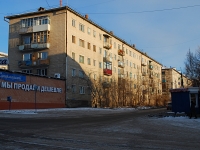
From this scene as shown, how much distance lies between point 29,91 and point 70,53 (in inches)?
498

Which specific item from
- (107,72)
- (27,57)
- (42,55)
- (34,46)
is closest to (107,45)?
(107,72)

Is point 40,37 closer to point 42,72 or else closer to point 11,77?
point 42,72

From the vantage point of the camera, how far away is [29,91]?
116 ft

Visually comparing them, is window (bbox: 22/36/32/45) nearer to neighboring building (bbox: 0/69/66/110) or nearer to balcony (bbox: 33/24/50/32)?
balcony (bbox: 33/24/50/32)

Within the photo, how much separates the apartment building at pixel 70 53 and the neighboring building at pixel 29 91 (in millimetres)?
3039

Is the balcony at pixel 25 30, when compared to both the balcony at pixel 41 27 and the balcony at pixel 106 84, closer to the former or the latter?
the balcony at pixel 41 27

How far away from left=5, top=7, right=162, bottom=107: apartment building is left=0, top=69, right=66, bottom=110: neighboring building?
3.04 meters

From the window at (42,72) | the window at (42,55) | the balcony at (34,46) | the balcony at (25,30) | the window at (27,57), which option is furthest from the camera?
the window at (27,57)

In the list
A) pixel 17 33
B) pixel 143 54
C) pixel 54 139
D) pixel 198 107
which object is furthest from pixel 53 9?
pixel 143 54

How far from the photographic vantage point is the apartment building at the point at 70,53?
4512 centimetres

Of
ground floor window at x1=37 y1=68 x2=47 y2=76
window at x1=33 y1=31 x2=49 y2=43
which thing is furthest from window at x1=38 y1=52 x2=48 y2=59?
ground floor window at x1=37 y1=68 x2=47 y2=76

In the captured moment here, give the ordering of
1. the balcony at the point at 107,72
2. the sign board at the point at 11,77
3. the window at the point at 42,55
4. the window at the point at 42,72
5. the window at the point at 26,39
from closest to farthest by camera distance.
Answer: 1. the sign board at the point at 11,77
2. the window at the point at 42,72
3. the window at the point at 42,55
4. the window at the point at 26,39
5. the balcony at the point at 107,72

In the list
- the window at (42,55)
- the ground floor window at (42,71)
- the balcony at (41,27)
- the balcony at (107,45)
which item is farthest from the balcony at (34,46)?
the balcony at (107,45)

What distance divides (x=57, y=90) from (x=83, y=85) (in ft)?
29.9
